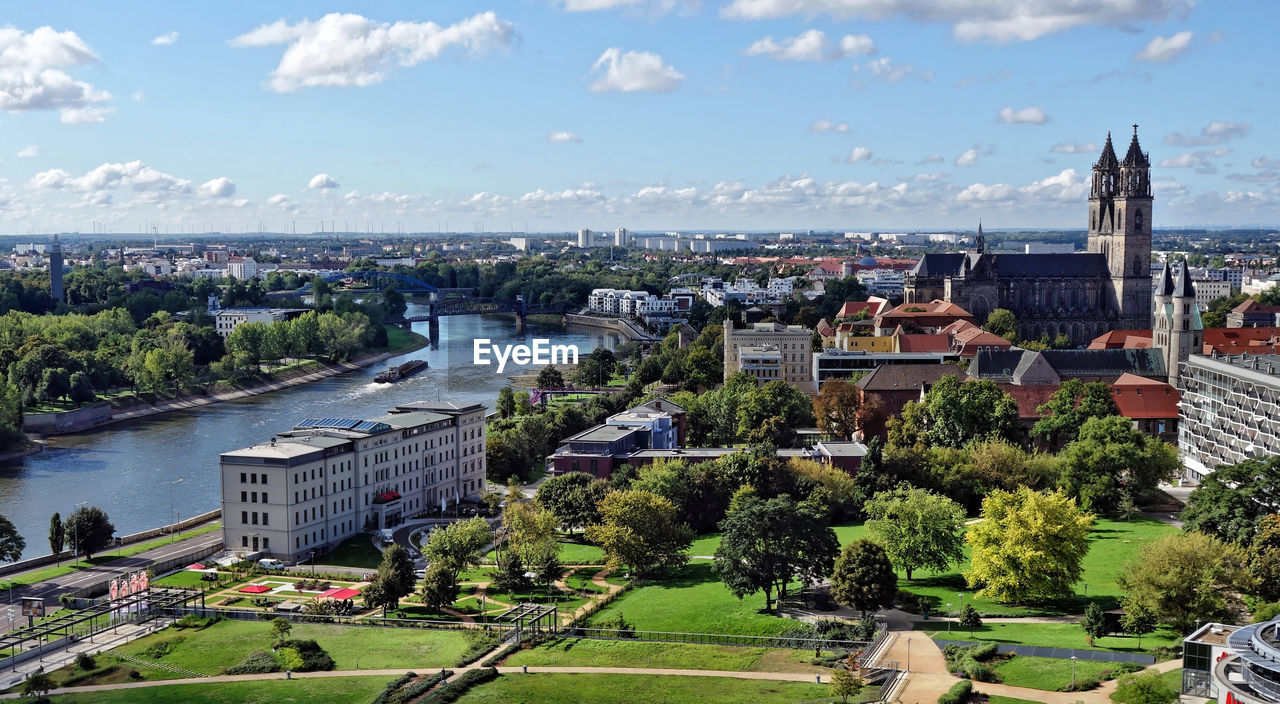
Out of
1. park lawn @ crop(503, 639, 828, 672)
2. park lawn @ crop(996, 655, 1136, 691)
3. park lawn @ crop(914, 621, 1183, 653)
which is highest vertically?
park lawn @ crop(996, 655, 1136, 691)

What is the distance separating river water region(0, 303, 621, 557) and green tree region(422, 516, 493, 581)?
11.7m

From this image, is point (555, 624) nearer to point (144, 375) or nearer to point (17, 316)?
point (144, 375)

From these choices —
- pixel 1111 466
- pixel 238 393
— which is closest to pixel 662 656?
pixel 1111 466

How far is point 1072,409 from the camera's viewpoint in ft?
138

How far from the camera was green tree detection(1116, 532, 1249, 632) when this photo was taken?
22.9 metres

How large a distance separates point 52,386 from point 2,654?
125 ft

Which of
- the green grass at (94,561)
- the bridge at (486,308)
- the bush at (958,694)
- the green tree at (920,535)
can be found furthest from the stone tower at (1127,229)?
the bush at (958,694)

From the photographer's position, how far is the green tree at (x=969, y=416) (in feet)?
136

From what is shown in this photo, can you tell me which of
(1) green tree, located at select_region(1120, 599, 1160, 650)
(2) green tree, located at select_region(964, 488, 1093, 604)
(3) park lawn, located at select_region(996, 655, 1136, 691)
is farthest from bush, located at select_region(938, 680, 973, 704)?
(2) green tree, located at select_region(964, 488, 1093, 604)

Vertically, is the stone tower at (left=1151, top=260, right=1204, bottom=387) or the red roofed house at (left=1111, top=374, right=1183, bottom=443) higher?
the stone tower at (left=1151, top=260, right=1204, bottom=387)

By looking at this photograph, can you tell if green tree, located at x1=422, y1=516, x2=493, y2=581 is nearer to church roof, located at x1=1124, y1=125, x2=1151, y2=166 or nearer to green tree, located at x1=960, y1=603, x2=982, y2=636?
green tree, located at x1=960, y1=603, x2=982, y2=636

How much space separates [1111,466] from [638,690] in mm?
18441

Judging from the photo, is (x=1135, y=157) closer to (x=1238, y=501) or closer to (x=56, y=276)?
(x=1238, y=501)

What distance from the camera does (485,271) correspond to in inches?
6270
